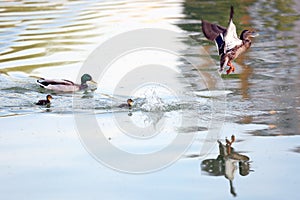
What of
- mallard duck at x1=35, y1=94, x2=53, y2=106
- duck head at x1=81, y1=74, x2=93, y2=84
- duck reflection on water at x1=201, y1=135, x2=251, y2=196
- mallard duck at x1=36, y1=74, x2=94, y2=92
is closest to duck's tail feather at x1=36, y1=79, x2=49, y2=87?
mallard duck at x1=36, y1=74, x2=94, y2=92

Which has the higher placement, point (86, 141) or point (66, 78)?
point (66, 78)

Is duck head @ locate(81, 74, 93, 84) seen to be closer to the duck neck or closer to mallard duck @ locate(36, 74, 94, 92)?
the duck neck

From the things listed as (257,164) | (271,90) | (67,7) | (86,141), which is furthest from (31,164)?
(67,7)

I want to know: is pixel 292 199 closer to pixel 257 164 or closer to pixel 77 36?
pixel 257 164

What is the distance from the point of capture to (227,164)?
7.99m

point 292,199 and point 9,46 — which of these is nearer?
point 292,199

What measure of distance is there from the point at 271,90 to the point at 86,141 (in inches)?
130

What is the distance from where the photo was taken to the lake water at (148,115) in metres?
7.45

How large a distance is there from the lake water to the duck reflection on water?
0.06ft

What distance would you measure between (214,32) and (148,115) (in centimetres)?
131

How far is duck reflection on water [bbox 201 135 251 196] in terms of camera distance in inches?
303

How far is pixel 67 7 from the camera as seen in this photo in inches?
848

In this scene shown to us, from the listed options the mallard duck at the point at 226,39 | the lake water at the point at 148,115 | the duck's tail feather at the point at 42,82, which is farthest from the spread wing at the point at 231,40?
the duck's tail feather at the point at 42,82

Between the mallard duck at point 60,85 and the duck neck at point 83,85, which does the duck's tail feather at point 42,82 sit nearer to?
the mallard duck at point 60,85
